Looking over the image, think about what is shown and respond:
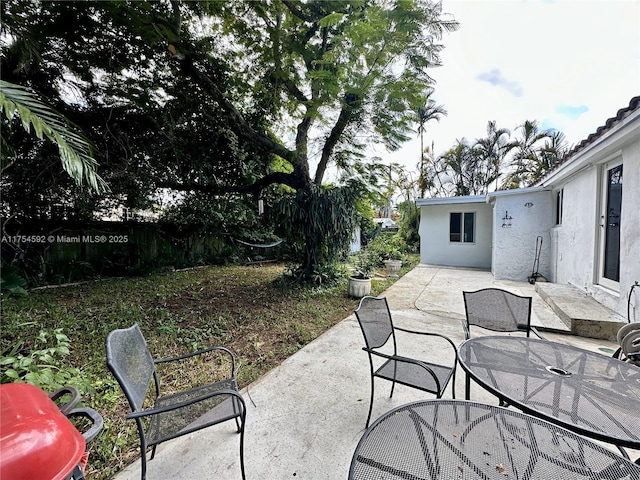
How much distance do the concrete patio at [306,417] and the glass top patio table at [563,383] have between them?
67 centimetres

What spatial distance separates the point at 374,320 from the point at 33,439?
180 cm

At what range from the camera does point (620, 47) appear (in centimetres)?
316

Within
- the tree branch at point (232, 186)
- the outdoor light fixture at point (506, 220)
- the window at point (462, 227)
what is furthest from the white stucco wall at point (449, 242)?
the tree branch at point (232, 186)

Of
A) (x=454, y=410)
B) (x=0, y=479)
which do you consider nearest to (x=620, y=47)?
(x=454, y=410)

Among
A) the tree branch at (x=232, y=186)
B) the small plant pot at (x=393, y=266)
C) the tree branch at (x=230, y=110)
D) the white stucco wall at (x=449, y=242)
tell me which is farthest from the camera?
the white stucco wall at (x=449, y=242)

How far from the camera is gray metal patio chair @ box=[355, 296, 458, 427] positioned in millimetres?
1705

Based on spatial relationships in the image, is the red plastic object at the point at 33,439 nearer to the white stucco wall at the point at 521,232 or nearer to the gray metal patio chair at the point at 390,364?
the gray metal patio chair at the point at 390,364

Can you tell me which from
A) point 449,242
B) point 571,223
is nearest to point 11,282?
point 571,223

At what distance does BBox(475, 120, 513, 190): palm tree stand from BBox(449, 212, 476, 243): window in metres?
6.18

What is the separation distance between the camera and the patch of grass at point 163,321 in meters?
1.97

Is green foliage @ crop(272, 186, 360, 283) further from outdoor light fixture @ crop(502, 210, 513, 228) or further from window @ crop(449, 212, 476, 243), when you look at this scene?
window @ crop(449, 212, 476, 243)

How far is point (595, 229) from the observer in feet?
12.8

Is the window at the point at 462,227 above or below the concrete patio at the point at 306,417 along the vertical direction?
above

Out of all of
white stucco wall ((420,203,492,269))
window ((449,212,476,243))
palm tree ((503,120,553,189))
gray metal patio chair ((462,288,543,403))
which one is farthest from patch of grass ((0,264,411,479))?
palm tree ((503,120,553,189))
